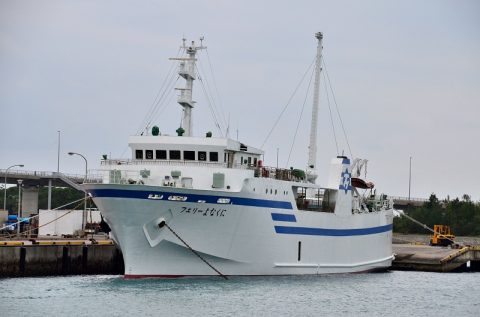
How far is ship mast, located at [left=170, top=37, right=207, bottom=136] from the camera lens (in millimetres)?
53062

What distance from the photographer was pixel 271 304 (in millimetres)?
42812

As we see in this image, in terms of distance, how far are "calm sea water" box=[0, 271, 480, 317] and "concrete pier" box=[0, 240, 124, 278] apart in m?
1.13

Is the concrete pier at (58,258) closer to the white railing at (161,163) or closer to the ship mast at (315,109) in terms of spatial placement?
the white railing at (161,163)

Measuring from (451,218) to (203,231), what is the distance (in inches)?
2702

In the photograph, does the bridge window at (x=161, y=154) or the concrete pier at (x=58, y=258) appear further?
the concrete pier at (x=58, y=258)

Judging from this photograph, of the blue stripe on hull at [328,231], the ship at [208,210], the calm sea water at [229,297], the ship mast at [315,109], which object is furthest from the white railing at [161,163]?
the ship mast at [315,109]

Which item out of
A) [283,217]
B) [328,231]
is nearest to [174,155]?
[283,217]

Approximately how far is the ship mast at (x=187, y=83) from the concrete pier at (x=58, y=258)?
8.05 m

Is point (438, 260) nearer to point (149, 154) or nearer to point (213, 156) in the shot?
point (213, 156)

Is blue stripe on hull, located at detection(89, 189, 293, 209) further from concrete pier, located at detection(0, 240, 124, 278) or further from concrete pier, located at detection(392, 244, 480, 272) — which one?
concrete pier, located at detection(392, 244, 480, 272)

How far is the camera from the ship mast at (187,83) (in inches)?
2089

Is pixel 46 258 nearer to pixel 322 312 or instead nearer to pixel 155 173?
pixel 155 173

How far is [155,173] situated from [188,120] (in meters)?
5.25

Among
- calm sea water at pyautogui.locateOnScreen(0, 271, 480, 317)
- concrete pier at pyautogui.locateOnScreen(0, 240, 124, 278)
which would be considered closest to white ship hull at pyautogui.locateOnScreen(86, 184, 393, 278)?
calm sea water at pyautogui.locateOnScreen(0, 271, 480, 317)
